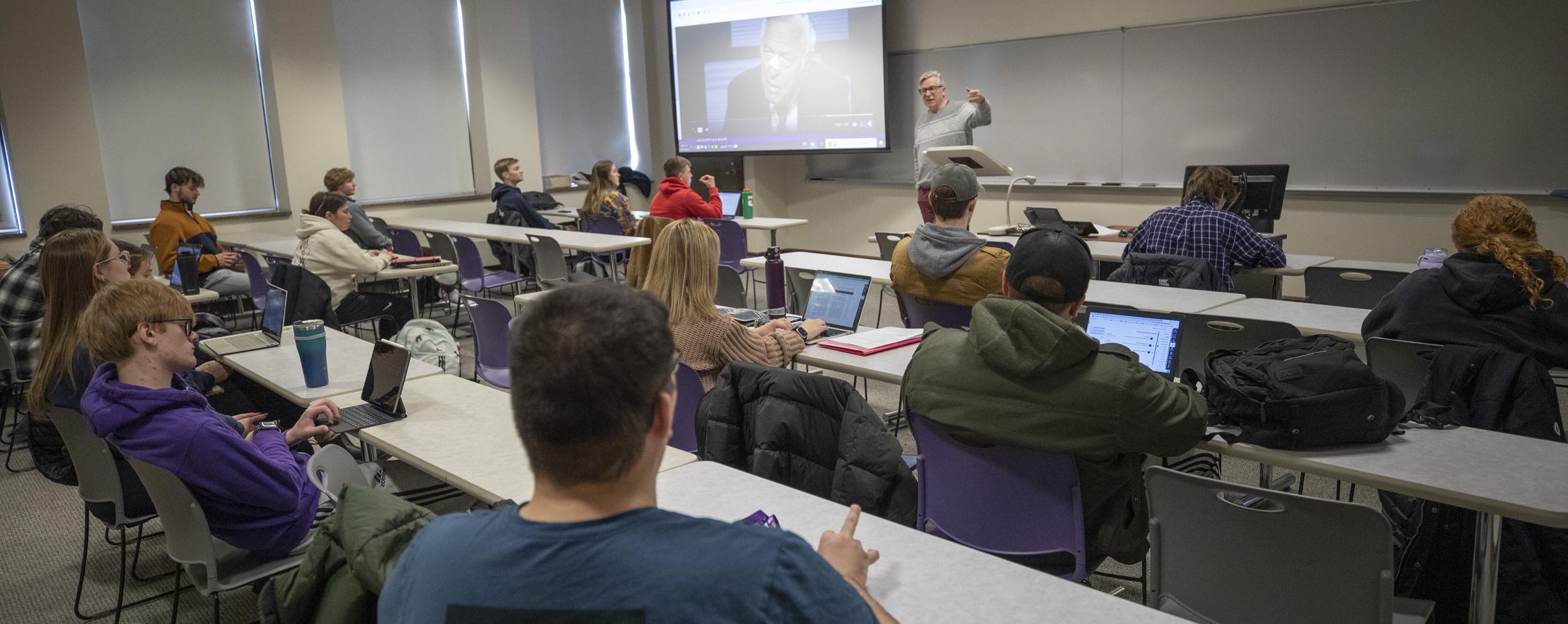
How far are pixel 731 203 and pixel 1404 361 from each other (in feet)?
20.0

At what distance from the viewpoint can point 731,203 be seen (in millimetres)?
8477

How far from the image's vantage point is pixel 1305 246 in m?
6.80

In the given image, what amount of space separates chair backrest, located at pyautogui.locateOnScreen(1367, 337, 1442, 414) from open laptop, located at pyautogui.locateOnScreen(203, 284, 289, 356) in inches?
142

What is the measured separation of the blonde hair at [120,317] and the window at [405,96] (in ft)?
23.1

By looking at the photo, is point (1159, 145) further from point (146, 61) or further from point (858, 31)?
point (146, 61)

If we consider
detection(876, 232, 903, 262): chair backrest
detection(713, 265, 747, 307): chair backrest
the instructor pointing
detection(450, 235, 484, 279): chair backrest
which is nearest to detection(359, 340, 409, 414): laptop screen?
detection(713, 265, 747, 307): chair backrest

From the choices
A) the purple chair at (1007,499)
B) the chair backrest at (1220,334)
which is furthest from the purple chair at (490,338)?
the chair backrest at (1220,334)

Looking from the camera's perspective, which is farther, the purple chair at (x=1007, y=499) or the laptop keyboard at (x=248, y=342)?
the laptop keyboard at (x=248, y=342)

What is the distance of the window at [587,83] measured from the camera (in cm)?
1009

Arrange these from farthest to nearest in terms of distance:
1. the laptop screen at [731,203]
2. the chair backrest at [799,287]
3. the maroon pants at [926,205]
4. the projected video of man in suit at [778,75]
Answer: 1. the projected video of man in suit at [778,75]
2. the laptop screen at [731,203]
3. the chair backrest at [799,287]
4. the maroon pants at [926,205]

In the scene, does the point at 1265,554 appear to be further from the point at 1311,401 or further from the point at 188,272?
the point at 188,272

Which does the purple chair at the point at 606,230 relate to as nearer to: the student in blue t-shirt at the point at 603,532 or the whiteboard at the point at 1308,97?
the whiteboard at the point at 1308,97

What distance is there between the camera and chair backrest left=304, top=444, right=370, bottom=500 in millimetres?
2088

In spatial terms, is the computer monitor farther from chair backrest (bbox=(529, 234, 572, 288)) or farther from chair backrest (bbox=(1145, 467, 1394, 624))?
chair backrest (bbox=(1145, 467, 1394, 624))
